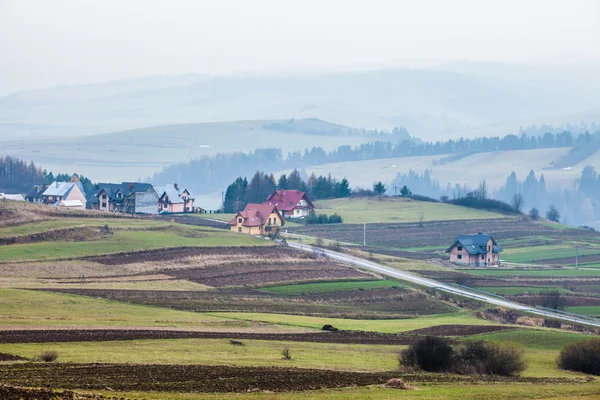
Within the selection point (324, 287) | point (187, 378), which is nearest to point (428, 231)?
point (324, 287)

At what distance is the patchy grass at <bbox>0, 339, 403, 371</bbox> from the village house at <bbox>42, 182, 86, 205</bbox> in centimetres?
9425

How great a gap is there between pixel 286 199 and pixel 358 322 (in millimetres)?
77262

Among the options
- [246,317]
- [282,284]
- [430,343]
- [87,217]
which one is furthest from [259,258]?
[430,343]

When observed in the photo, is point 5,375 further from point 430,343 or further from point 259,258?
point 259,258

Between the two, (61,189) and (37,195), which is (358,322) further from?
(37,195)

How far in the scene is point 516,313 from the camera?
76.2 m

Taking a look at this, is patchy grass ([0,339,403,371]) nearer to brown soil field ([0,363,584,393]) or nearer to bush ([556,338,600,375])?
brown soil field ([0,363,584,393])

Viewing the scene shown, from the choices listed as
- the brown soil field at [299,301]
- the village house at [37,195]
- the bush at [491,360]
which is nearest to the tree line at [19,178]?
the village house at [37,195]

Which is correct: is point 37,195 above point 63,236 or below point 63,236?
above

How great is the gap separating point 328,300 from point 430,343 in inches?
Answer: 1178

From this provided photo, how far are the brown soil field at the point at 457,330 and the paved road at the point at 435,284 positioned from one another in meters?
11.7

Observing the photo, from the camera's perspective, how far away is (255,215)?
11806 centimetres

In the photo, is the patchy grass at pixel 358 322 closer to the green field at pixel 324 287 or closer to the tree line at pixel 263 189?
the green field at pixel 324 287

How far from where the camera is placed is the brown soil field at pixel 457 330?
60.6 meters
